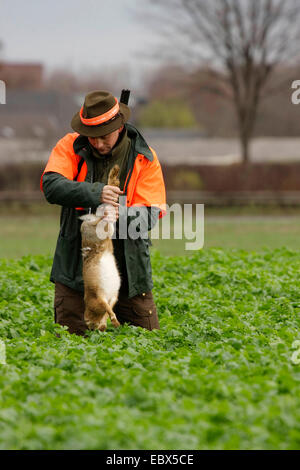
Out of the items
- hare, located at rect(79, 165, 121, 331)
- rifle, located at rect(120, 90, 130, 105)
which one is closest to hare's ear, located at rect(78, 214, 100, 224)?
hare, located at rect(79, 165, 121, 331)

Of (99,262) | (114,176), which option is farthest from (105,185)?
(99,262)

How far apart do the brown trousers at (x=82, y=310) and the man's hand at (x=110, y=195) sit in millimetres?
988

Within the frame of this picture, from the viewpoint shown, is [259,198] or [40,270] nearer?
[40,270]

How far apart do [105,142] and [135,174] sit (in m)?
0.39

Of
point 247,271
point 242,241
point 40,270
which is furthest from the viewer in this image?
→ point 242,241

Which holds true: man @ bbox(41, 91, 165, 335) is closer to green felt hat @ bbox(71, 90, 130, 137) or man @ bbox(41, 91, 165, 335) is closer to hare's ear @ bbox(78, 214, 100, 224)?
green felt hat @ bbox(71, 90, 130, 137)

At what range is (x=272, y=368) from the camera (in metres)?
4.90

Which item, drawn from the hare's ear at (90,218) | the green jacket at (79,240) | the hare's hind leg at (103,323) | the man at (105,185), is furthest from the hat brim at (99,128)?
the hare's hind leg at (103,323)

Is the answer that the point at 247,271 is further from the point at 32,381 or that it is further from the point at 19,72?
the point at 19,72

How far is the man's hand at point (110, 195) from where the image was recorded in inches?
219

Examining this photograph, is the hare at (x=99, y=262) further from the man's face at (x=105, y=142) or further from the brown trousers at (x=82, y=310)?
the brown trousers at (x=82, y=310)

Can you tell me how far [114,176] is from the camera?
5699 mm

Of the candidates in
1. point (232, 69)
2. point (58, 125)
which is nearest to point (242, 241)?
point (232, 69)

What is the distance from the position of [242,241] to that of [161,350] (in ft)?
40.8
